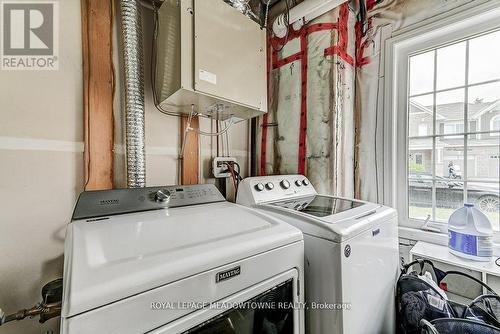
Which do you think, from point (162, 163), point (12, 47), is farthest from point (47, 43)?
point (162, 163)

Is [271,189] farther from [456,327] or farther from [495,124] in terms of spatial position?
[495,124]

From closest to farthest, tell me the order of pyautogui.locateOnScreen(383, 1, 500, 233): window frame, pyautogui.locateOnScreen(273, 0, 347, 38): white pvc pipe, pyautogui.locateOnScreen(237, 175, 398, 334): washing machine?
pyautogui.locateOnScreen(237, 175, 398, 334): washing machine
pyautogui.locateOnScreen(273, 0, 347, 38): white pvc pipe
pyautogui.locateOnScreen(383, 1, 500, 233): window frame

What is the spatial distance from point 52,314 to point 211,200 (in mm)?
718

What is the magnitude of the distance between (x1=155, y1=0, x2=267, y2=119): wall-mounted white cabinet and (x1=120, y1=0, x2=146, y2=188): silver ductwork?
11cm

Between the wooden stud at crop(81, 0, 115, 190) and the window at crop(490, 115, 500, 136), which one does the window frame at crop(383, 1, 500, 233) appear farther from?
the wooden stud at crop(81, 0, 115, 190)

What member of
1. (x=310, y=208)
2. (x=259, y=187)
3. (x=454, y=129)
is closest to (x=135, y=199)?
(x=259, y=187)

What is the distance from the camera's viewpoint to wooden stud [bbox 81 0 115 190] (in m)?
1.08

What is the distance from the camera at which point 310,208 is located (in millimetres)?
1159

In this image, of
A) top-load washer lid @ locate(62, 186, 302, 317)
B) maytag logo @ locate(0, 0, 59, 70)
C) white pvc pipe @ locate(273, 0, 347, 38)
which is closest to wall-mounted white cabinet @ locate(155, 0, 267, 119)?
white pvc pipe @ locate(273, 0, 347, 38)

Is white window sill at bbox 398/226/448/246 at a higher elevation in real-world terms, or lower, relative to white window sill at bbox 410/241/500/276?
higher

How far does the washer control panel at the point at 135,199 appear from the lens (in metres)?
0.88

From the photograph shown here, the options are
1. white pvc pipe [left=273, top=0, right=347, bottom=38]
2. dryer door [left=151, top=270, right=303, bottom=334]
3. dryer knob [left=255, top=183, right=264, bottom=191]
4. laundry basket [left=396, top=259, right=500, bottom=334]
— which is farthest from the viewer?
white pvc pipe [left=273, top=0, right=347, bottom=38]

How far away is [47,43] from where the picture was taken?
1.03 meters

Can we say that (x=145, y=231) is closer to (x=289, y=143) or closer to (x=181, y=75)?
(x=181, y=75)
